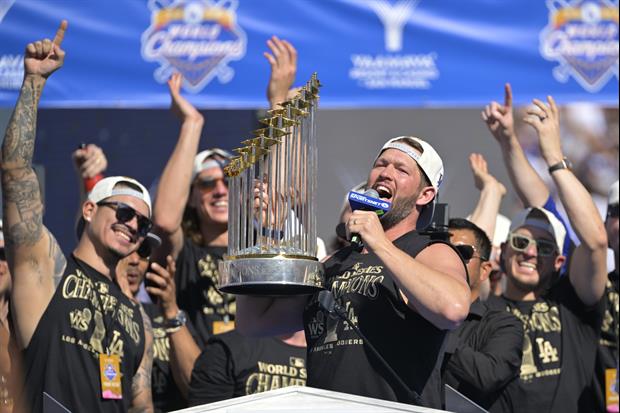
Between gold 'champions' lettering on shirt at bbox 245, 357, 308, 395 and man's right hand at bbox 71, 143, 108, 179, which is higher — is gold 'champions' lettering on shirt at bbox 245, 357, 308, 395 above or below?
below

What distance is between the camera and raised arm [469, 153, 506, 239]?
6363 mm

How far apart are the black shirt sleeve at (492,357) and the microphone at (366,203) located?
1344mm

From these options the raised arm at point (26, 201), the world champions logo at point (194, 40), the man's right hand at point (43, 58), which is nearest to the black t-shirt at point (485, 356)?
the raised arm at point (26, 201)

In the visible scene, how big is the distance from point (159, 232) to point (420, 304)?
2.56 m

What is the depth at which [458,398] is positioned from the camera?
3.63 metres

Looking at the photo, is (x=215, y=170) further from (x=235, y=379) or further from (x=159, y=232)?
A: (x=235, y=379)

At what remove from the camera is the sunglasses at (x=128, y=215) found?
550 cm

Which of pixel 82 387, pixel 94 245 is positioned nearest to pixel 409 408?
pixel 82 387

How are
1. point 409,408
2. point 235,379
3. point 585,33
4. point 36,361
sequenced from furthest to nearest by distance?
1. point 585,33
2. point 235,379
3. point 36,361
4. point 409,408

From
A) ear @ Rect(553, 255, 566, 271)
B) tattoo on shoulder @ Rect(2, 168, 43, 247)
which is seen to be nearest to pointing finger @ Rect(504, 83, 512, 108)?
ear @ Rect(553, 255, 566, 271)

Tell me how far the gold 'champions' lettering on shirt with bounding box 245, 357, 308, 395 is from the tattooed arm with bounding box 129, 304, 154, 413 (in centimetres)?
47

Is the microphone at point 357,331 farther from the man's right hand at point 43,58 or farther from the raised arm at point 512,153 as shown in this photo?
the raised arm at point 512,153

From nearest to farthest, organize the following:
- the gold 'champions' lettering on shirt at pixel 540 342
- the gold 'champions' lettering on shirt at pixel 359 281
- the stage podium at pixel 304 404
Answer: the stage podium at pixel 304 404
the gold 'champions' lettering on shirt at pixel 359 281
the gold 'champions' lettering on shirt at pixel 540 342

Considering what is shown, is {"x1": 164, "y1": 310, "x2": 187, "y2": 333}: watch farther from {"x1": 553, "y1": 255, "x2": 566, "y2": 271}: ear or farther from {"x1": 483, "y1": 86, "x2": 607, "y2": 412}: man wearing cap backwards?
{"x1": 553, "y1": 255, "x2": 566, "y2": 271}: ear
